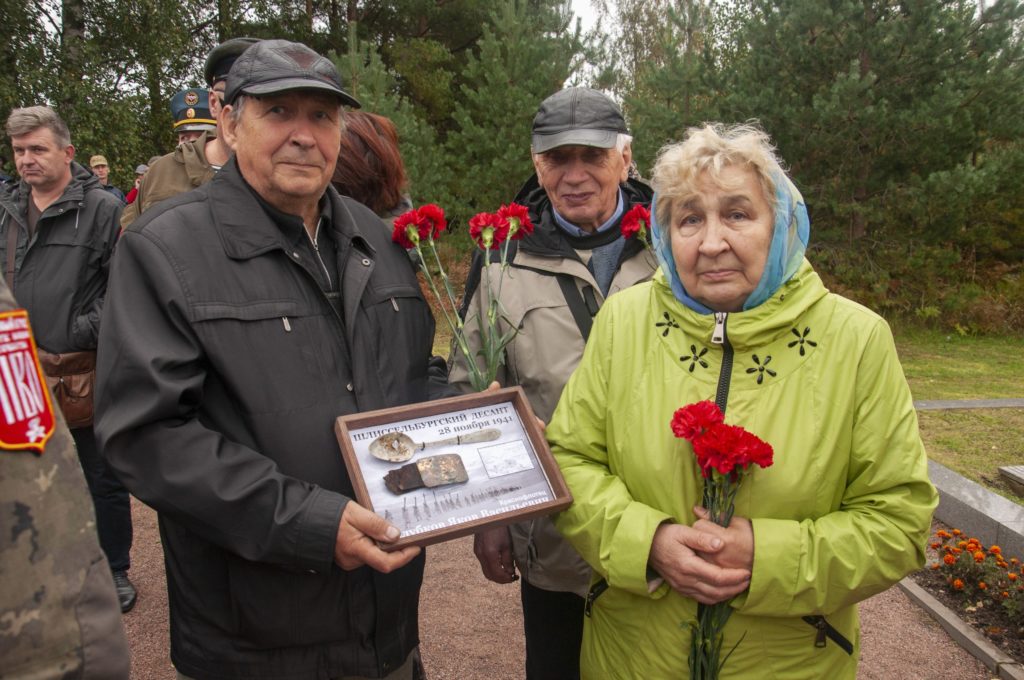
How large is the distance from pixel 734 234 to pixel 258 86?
125 centimetres

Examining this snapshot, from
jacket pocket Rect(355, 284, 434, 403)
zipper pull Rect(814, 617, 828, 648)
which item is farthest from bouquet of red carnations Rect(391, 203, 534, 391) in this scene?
zipper pull Rect(814, 617, 828, 648)

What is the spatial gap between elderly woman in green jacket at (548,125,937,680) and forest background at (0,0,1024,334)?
27.6 ft

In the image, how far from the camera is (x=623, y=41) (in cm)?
2603

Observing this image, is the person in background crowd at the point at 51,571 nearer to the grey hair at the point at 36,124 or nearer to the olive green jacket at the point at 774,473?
the olive green jacket at the point at 774,473

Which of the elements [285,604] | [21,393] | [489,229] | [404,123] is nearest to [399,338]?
[489,229]

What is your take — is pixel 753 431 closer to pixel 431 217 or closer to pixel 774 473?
pixel 774 473

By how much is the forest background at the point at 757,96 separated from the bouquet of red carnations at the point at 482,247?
26.6ft

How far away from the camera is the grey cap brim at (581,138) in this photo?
2.64 metres

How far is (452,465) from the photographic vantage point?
1.94 metres

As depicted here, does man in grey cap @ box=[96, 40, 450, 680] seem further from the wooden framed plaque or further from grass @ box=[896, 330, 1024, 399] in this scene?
grass @ box=[896, 330, 1024, 399]

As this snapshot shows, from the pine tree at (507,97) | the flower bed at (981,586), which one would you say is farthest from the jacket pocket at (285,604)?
the pine tree at (507,97)

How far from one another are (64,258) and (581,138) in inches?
112

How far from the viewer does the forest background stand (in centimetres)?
1073

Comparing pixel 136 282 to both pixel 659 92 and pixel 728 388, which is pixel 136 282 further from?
pixel 659 92
